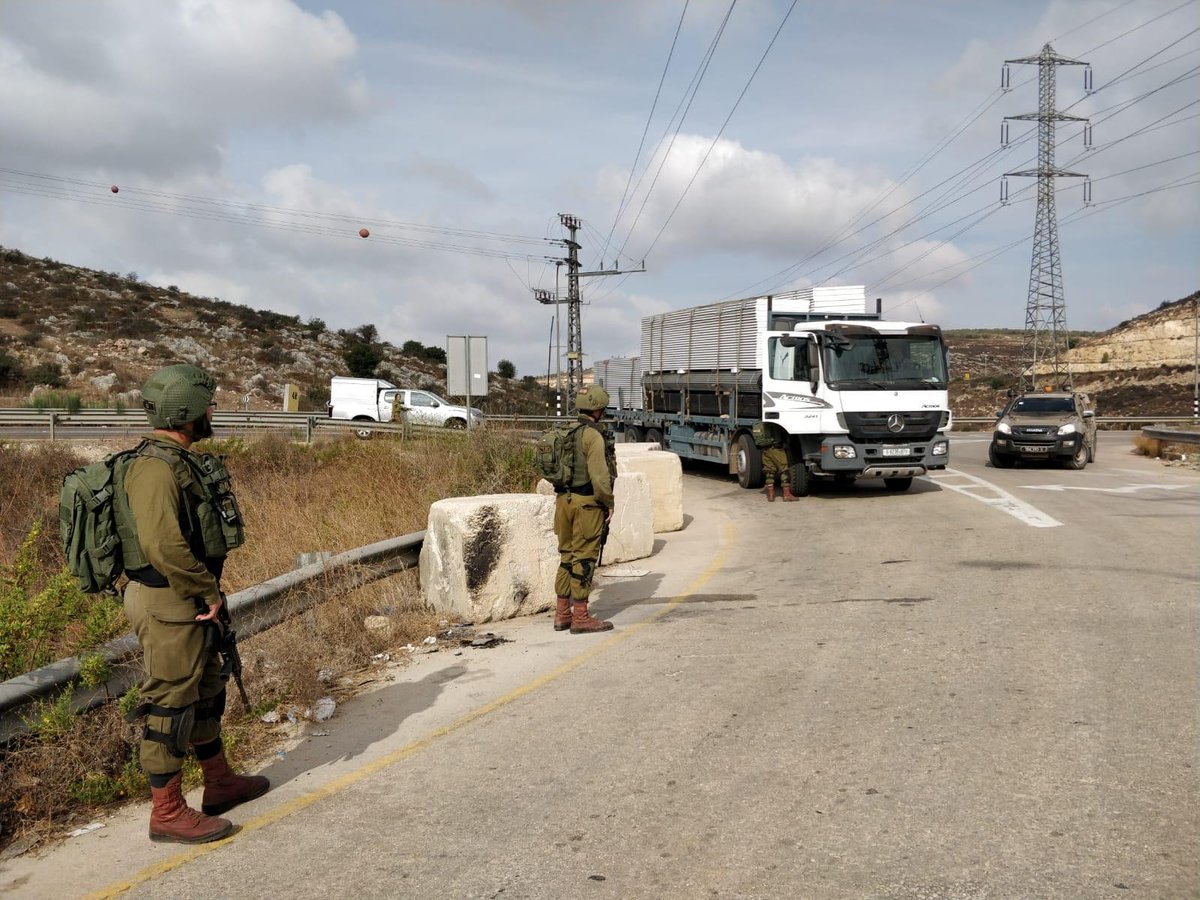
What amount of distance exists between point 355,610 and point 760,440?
988 cm

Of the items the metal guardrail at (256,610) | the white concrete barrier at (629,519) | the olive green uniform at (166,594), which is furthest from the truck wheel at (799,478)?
the olive green uniform at (166,594)

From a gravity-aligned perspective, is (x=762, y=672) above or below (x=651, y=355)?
below

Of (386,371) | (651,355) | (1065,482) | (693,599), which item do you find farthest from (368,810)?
(386,371)

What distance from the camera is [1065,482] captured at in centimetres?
1764

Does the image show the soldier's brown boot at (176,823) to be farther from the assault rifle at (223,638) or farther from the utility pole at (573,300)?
the utility pole at (573,300)

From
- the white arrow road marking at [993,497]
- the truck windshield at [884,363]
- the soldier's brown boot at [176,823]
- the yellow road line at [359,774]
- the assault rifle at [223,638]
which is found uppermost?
the truck windshield at [884,363]

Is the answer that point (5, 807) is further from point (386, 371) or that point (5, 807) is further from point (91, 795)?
point (386, 371)

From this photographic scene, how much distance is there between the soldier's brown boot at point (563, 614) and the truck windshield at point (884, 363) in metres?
8.94

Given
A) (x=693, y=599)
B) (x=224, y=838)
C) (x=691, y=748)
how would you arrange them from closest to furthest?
1. (x=224, y=838)
2. (x=691, y=748)
3. (x=693, y=599)

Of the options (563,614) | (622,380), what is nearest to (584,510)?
(563,614)

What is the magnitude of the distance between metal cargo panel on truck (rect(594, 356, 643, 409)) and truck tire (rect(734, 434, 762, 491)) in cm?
556

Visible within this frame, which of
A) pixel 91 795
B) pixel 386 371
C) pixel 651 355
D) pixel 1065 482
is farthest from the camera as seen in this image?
pixel 386 371

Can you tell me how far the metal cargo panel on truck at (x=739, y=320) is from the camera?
57.2 ft

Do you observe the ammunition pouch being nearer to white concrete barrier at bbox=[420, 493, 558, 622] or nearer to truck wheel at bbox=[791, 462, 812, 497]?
white concrete barrier at bbox=[420, 493, 558, 622]
